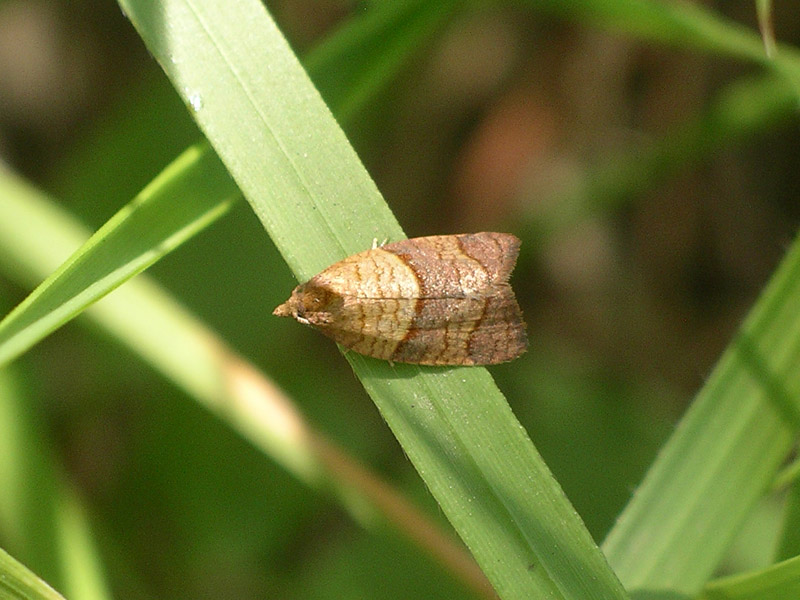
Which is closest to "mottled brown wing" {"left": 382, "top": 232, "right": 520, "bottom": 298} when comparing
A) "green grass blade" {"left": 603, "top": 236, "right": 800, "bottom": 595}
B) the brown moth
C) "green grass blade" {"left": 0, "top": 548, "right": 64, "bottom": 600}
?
the brown moth

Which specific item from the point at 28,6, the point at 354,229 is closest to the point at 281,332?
the point at 354,229

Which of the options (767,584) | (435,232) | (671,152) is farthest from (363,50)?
(435,232)

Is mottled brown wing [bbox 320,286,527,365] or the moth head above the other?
the moth head

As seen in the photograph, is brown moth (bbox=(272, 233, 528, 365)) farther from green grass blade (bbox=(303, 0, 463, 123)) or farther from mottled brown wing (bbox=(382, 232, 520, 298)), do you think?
green grass blade (bbox=(303, 0, 463, 123))

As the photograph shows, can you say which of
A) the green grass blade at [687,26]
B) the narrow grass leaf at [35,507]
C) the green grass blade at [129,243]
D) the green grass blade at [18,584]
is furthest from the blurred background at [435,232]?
the green grass blade at [18,584]

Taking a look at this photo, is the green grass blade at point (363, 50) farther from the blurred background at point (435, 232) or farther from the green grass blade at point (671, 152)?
the green grass blade at point (671, 152)

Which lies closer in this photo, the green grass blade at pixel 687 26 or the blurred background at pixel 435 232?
the green grass blade at pixel 687 26

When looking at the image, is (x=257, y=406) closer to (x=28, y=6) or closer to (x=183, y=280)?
(x=183, y=280)
